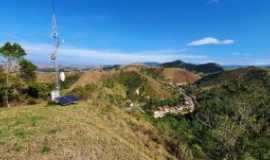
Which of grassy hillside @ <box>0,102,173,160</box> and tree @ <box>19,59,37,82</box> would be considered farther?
tree @ <box>19,59,37,82</box>

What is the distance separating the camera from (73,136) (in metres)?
21.4

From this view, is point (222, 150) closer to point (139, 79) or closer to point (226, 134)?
point (226, 134)

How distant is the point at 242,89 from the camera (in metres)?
142

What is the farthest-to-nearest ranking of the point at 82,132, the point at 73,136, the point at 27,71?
1. the point at 27,71
2. the point at 82,132
3. the point at 73,136

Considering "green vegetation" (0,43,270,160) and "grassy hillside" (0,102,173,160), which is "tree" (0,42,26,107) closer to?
"green vegetation" (0,43,270,160)

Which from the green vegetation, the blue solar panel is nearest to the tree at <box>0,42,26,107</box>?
the green vegetation

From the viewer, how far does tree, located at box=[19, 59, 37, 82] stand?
4903cm

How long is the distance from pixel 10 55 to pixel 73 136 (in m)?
29.5

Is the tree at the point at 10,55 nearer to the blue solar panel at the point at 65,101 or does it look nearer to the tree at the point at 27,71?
the tree at the point at 27,71

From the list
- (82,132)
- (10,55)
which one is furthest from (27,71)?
(82,132)

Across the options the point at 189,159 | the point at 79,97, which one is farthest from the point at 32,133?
the point at 189,159

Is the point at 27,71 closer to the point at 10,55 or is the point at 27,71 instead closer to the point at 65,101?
the point at 10,55

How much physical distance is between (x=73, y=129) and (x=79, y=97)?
12.1 m

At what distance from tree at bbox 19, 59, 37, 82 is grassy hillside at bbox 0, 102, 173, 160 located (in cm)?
2290
